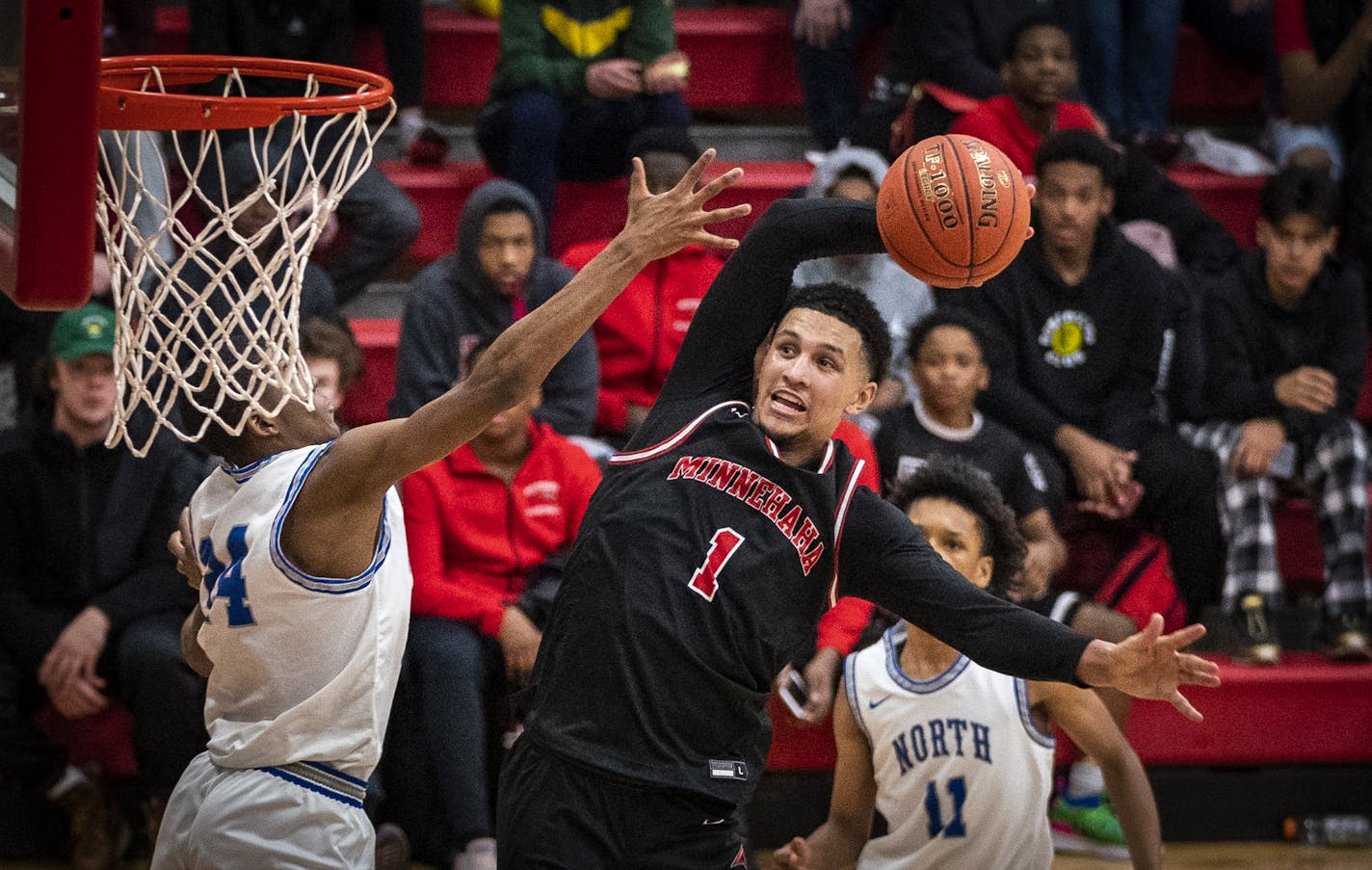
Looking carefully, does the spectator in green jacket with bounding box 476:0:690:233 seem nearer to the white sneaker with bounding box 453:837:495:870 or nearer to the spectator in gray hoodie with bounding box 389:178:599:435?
the spectator in gray hoodie with bounding box 389:178:599:435

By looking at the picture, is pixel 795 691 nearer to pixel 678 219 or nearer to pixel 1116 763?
pixel 1116 763

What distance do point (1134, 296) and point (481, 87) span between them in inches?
126

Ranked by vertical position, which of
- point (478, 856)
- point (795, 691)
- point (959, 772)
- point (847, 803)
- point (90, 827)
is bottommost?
point (90, 827)

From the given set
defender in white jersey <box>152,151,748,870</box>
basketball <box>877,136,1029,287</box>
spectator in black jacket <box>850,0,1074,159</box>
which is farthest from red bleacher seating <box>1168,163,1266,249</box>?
defender in white jersey <box>152,151,748,870</box>

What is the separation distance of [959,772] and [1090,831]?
1.18m

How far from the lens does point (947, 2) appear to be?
6.72 meters

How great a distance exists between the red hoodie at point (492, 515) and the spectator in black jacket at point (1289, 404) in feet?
7.55

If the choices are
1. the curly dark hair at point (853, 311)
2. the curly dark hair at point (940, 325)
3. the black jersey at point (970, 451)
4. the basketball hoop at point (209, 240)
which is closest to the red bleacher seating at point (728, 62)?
the curly dark hair at point (940, 325)

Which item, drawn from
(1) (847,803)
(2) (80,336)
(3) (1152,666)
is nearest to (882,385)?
(1) (847,803)

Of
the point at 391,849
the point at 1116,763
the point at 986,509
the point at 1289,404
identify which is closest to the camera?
the point at 1116,763

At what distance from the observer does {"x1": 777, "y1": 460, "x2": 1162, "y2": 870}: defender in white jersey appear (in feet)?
13.5

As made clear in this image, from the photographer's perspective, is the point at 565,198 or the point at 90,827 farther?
the point at 565,198

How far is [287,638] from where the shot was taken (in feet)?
10.2

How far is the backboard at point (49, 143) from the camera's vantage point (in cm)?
252
